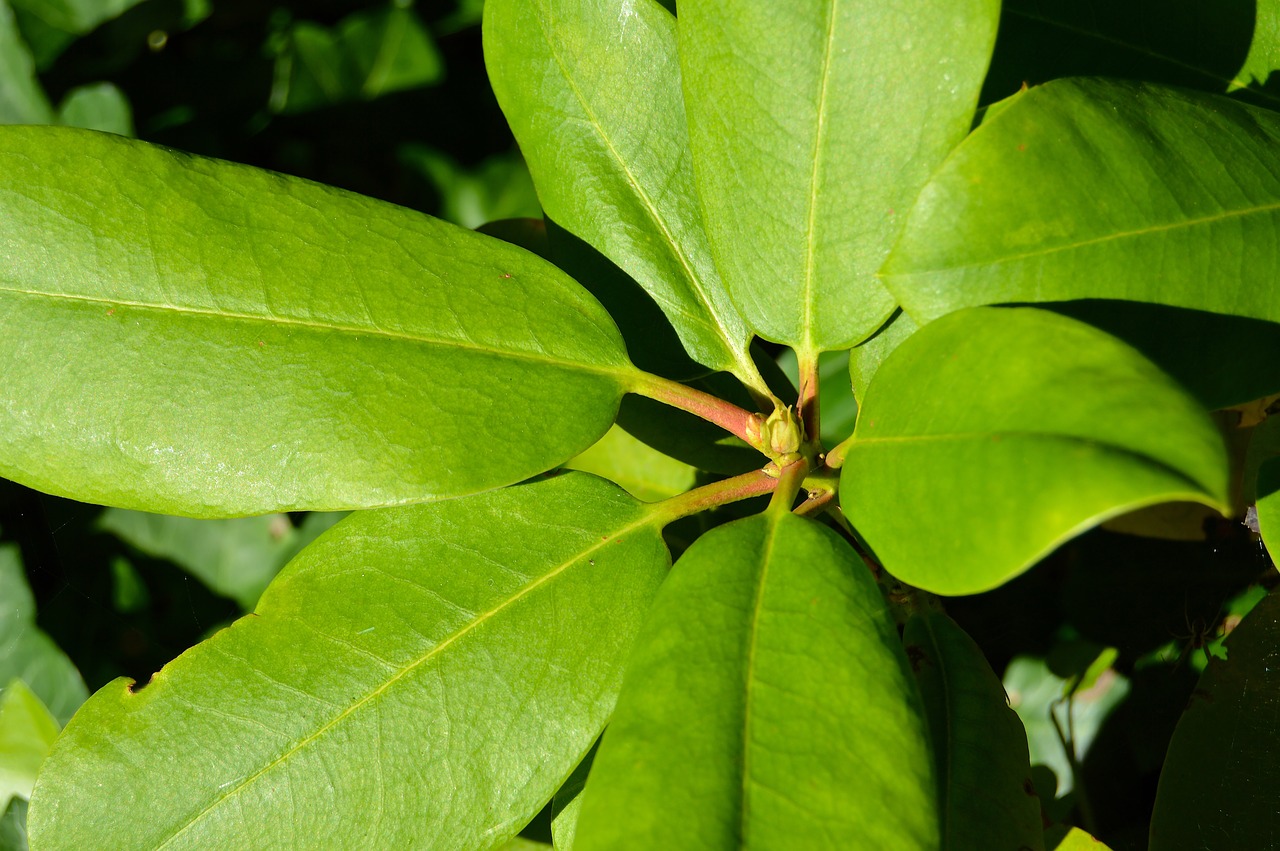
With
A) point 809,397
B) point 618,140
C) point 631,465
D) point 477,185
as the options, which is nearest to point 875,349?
point 809,397

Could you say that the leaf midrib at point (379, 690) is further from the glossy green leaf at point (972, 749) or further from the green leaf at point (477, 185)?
the green leaf at point (477, 185)

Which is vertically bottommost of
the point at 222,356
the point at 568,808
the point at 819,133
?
the point at 568,808

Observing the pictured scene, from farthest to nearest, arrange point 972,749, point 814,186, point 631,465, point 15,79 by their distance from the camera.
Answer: point 15,79 < point 631,465 < point 972,749 < point 814,186

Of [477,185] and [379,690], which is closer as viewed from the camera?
[379,690]

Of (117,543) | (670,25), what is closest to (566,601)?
(670,25)

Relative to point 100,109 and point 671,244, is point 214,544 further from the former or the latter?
point 671,244

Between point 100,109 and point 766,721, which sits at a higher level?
point 100,109

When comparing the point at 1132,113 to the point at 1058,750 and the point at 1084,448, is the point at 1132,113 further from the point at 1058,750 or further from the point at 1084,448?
the point at 1058,750
